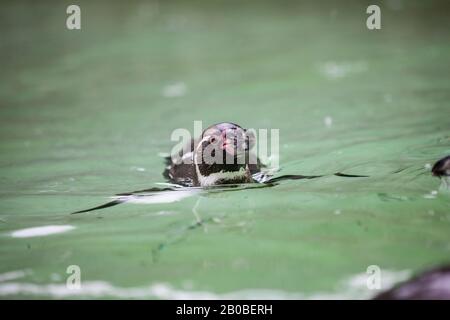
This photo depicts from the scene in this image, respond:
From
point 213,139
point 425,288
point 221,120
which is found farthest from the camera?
point 221,120

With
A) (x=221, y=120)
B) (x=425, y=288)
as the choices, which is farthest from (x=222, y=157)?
(x=221, y=120)

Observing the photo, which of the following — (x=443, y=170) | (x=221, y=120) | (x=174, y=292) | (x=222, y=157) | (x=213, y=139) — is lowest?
(x=174, y=292)

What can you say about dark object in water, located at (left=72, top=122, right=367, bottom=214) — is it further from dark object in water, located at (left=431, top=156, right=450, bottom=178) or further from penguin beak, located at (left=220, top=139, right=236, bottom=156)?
dark object in water, located at (left=431, top=156, right=450, bottom=178)

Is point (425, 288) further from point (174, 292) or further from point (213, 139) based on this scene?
point (213, 139)

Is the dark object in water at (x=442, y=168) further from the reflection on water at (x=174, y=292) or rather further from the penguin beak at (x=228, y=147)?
the penguin beak at (x=228, y=147)

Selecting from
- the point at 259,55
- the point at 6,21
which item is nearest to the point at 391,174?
the point at 259,55

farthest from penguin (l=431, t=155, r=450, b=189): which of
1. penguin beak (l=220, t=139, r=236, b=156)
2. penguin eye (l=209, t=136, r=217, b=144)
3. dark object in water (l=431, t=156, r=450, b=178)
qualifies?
penguin eye (l=209, t=136, r=217, b=144)

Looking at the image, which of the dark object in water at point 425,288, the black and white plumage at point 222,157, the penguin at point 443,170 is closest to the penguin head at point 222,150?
the black and white plumage at point 222,157
